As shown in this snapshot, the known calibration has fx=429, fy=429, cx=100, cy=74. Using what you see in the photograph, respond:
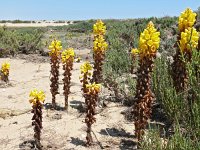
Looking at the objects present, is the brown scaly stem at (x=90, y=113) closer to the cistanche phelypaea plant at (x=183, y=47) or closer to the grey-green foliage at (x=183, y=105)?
the grey-green foliage at (x=183, y=105)

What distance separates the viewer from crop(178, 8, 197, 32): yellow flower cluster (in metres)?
6.66

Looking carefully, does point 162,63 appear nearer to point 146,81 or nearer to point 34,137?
point 146,81

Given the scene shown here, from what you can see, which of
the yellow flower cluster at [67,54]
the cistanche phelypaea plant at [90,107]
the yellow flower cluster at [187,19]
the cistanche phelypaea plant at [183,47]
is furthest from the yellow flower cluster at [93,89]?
the yellow flower cluster at [67,54]

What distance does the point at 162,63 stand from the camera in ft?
29.1

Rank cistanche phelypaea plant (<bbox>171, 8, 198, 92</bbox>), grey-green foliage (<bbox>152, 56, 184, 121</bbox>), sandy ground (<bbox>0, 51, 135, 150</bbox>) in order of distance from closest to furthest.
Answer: grey-green foliage (<bbox>152, 56, 184, 121</bbox>)
cistanche phelypaea plant (<bbox>171, 8, 198, 92</bbox>)
sandy ground (<bbox>0, 51, 135, 150</bbox>)

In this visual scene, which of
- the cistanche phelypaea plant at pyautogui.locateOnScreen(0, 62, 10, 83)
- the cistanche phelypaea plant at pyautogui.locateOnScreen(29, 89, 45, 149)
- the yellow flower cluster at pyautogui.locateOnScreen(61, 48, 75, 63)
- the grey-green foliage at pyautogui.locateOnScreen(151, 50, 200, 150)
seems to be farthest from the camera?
the cistanche phelypaea plant at pyautogui.locateOnScreen(0, 62, 10, 83)

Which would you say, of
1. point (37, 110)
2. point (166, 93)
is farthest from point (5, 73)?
point (166, 93)

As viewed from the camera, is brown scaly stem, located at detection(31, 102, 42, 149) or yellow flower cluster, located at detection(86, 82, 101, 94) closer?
brown scaly stem, located at detection(31, 102, 42, 149)

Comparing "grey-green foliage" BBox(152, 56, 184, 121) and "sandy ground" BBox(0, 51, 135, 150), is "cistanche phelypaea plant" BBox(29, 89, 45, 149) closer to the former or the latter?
"sandy ground" BBox(0, 51, 135, 150)

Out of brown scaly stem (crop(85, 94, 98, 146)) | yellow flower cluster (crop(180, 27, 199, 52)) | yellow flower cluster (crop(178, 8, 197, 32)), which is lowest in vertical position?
brown scaly stem (crop(85, 94, 98, 146))

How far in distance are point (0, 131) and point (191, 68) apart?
4.23 metres

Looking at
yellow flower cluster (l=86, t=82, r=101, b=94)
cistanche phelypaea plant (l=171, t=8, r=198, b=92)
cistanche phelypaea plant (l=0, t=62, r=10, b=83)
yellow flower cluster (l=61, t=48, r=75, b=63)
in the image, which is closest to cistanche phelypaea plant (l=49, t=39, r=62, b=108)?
A: yellow flower cluster (l=61, t=48, r=75, b=63)

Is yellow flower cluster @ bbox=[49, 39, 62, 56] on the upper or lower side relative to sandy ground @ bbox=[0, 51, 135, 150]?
upper

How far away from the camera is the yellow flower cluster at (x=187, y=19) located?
666 centimetres
